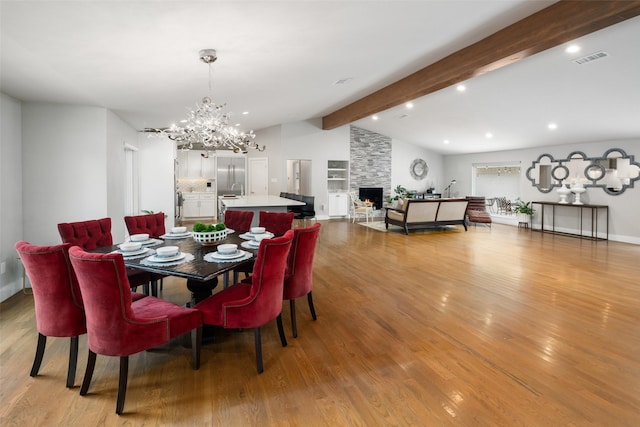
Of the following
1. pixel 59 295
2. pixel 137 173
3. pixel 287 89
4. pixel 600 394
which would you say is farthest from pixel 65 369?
pixel 137 173

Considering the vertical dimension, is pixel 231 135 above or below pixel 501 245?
above

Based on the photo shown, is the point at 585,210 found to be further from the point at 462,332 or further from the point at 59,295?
the point at 59,295

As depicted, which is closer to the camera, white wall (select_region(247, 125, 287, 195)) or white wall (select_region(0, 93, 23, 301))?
white wall (select_region(0, 93, 23, 301))

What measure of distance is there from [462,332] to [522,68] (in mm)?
4515

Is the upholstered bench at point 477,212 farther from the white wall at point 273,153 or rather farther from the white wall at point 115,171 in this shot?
the white wall at point 115,171

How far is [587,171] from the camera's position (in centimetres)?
799

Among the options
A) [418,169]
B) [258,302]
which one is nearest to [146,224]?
[258,302]

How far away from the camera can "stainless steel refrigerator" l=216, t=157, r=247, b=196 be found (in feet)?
36.1

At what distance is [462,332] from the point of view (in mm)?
3010

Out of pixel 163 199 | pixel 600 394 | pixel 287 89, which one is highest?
pixel 287 89

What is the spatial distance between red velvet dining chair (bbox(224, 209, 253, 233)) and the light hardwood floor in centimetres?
100

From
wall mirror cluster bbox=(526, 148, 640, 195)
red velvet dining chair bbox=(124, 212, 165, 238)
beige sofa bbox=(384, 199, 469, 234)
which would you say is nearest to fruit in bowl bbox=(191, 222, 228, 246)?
red velvet dining chair bbox=(124, 212, 165, 238)

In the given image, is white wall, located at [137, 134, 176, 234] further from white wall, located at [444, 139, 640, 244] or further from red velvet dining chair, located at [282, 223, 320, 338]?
white wall, located at [444, 139, 640, 244]

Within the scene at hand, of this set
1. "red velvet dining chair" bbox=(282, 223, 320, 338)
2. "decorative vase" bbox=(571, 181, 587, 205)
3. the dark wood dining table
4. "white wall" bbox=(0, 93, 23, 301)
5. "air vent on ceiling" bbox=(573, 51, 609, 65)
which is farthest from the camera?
"decorative vase" bbox=(571, 181, 587, 205)
